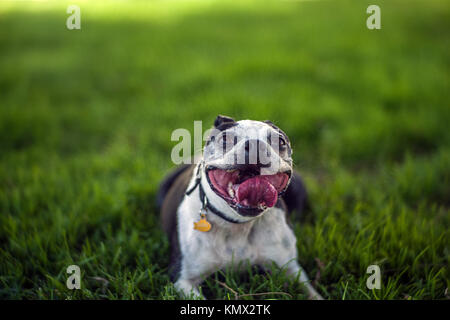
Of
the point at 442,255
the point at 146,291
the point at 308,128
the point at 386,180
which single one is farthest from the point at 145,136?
the point at 442,255

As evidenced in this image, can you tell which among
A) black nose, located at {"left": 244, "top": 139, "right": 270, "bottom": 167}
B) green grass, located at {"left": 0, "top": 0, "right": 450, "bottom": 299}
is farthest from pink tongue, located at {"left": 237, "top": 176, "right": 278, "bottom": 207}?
green grass, located at {"left": 0, "top": 0, "right": 450, "bottom": 299}

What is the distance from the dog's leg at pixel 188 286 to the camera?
1.95 m

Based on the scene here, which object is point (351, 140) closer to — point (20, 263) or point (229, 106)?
point (229, 106)

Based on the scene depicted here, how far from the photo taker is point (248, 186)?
1626mm

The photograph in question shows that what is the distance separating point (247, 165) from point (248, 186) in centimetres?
10

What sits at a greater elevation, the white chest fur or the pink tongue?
the pink tongue

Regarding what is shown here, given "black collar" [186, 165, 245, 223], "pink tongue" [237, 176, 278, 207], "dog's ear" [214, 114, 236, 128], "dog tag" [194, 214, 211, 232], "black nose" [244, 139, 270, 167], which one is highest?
"dog's ear" [214, 114, 236, 128]

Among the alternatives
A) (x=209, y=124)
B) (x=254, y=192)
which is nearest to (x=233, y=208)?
(x=254, y=192)

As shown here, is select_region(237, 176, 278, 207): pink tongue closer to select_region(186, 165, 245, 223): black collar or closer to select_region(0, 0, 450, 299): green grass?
select_region(186, 165, 245, 223): black collar

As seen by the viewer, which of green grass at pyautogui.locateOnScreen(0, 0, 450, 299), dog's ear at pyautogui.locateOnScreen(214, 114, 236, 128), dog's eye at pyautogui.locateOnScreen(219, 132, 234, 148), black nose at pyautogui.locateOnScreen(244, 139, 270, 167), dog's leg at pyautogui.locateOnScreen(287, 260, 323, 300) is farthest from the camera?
green grass at pyautogui.locateOnScreen(0, 0, 450, 299)

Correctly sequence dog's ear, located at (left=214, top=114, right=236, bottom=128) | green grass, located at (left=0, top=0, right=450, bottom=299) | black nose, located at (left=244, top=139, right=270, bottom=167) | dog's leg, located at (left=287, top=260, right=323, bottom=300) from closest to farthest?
black nose, located at (left=244, top=139, right=270, bottom=167) → dog's ear, located at (left=214, top=114, right=236, bottom=128) → dog's leg, located at (left=287, top=260, right=323, bottom=300) → green grass, located at (left=0, top=0, right=450, bottom=299)

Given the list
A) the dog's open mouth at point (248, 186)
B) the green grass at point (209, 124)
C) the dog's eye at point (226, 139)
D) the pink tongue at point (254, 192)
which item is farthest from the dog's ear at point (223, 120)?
the green grass at point (209, 124)

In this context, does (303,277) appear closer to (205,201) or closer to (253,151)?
(205,201)

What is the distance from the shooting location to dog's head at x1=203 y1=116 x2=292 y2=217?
161 cm
